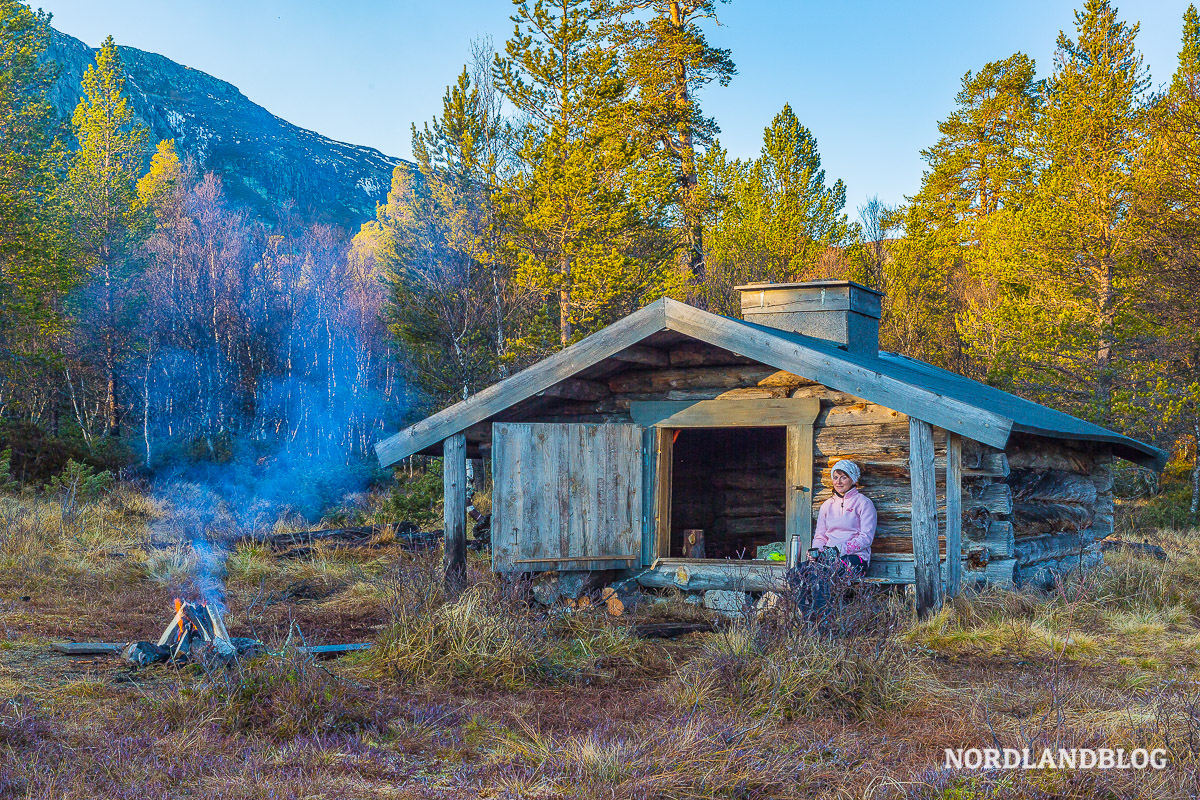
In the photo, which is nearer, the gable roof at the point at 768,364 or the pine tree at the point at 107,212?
the gable roof at the point at 768,364

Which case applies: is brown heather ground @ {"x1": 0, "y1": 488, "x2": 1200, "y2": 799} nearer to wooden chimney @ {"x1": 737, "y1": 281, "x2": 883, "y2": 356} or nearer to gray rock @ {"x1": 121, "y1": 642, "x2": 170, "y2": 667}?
gray rock @ {"x1": 121, "y1": 642, "x2": 170, "y2": 667}

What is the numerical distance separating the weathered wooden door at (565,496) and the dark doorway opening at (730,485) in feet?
13.0

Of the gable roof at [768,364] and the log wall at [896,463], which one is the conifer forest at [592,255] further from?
the gable roof at [768,364]

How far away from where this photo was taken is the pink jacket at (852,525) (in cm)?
837

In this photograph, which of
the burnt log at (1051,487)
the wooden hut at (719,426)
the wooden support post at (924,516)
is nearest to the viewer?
the wooden support post at (924,516)

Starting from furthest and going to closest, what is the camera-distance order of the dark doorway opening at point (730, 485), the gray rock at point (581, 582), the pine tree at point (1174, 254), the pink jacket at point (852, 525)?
the pine tree at point (1174, 254) < the dark doorway opening at point (730, 485) < the gray rock at point (581, 582) < the pink jacket at point (852, 525)

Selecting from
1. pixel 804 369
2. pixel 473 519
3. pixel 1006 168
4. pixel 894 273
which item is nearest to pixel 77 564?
pixel 473 519

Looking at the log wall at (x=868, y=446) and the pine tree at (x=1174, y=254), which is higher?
the pine tree at (x=1174, y=254)

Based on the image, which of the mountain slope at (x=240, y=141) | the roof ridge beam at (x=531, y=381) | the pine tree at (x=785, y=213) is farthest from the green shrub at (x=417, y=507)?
the mountain slope at (x=240, y=141)

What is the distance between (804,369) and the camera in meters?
8.39

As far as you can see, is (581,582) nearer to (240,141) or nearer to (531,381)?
(531,381)

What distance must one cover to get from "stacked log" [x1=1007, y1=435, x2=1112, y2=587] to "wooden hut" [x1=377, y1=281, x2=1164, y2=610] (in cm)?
5

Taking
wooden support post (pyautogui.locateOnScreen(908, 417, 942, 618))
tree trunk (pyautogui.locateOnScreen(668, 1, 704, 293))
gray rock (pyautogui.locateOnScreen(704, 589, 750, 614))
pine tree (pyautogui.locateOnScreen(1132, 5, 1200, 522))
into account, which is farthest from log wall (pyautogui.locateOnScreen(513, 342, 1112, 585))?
tree trunk (pyautogui.locateOnScreen(668, 1, 704, 293))

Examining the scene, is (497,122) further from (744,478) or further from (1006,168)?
(1006,168)
